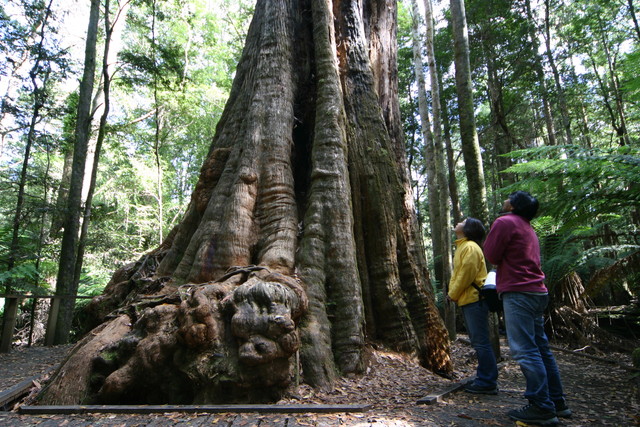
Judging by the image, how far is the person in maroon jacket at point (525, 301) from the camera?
299cm

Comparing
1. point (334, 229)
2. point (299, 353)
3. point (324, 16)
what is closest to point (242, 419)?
point (299, 353)

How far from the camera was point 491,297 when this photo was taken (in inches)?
157

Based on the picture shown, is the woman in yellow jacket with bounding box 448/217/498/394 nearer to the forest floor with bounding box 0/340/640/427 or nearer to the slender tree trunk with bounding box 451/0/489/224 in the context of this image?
the forest floor with bounding box 0/340/640/427

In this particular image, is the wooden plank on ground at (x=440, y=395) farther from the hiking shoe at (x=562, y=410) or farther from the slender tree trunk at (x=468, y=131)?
the slender tree trunk at (x=468, y=131)

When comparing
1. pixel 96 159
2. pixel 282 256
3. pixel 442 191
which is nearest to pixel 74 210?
pixel 96 159

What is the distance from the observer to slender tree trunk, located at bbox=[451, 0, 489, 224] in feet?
20.3

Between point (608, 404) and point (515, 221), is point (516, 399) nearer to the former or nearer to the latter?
point (608, 404)

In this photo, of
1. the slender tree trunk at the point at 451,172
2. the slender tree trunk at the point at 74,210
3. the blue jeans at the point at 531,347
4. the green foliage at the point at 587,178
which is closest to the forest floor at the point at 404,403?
the blue jeans at the point at 531,347

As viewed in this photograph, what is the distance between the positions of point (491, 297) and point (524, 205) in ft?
3.67

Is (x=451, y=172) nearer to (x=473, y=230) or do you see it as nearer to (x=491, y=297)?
(x=473, y=230)

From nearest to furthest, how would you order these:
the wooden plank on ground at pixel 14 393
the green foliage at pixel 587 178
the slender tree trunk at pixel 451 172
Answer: the wooden plank on ground at pixel 14 393 < the green foliage at pixel 587 178 < the slender tree trunk at pixel 451 172

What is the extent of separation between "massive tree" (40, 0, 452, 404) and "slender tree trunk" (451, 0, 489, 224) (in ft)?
3.60

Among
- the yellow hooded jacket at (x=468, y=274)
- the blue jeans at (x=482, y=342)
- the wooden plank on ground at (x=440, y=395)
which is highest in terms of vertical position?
the yellow hooded jacket at (x=468, y=274)

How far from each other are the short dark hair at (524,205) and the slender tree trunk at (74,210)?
8.95 metres
